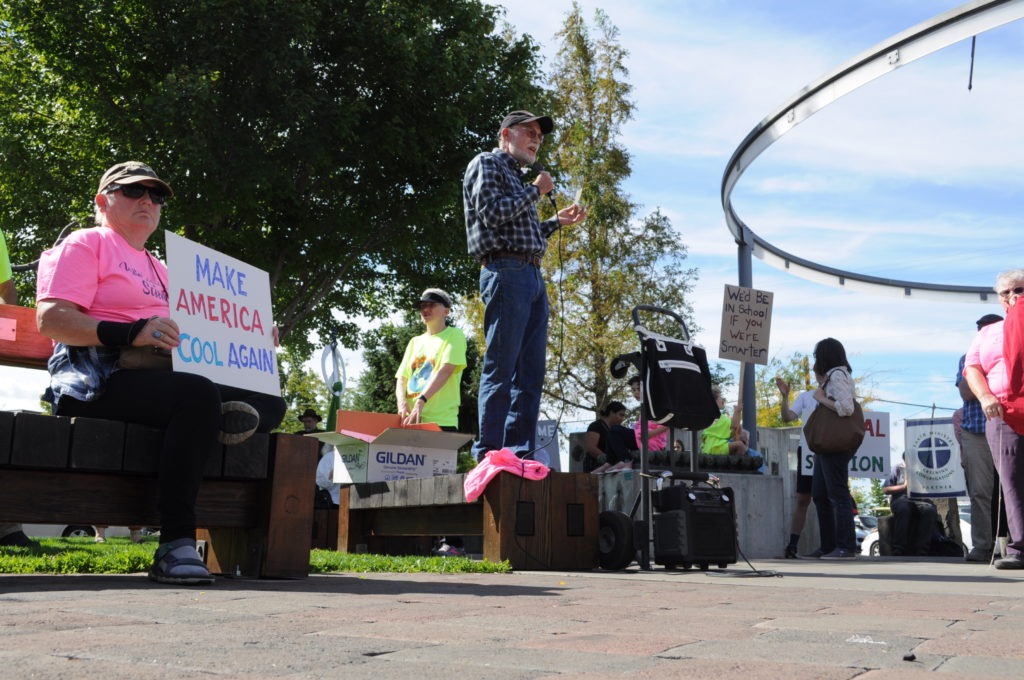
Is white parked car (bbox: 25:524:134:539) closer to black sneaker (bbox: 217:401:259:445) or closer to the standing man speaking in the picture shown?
the standing man speaking

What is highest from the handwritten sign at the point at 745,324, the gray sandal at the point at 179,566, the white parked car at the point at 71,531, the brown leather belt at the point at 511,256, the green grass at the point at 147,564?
the handwritten sign at the point at 745,324

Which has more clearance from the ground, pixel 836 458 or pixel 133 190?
pixel 133 190

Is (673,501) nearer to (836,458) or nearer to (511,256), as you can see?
(511,256)

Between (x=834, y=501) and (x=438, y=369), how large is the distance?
4.07 m

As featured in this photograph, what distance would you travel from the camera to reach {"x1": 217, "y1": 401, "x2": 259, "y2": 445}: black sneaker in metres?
4.11

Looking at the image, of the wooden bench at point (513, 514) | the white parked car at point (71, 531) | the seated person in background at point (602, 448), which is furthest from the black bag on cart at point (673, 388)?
the white parked car at point (71, 531)

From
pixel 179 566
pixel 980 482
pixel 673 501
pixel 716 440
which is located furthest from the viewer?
pixel 716 440

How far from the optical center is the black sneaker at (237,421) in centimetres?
411

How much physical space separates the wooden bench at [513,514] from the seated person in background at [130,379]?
1.81 meters

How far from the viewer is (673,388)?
234 inches

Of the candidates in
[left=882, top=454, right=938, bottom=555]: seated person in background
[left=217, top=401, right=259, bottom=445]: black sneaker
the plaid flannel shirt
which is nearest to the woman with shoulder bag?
[left=882, top=454, right=938, bottom=555]: seated person in background

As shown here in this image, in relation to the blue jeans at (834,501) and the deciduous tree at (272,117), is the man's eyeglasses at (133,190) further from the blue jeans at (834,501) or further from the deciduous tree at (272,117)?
the deciduous tree at (272,117)

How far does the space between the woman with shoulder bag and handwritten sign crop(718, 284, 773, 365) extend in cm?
158

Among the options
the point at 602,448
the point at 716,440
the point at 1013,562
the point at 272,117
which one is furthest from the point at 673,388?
the point at 272,117
